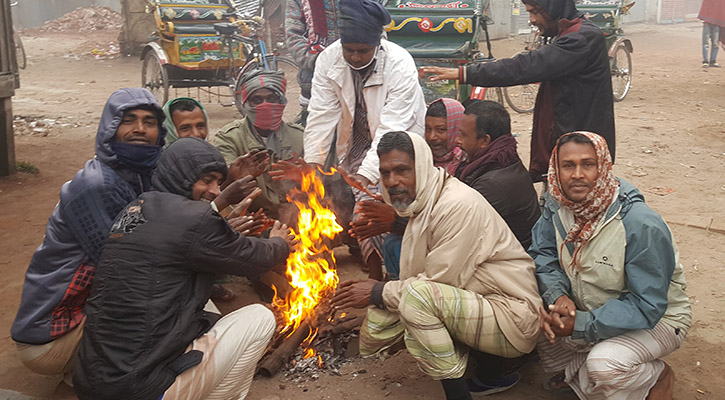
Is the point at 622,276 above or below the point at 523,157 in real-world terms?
above

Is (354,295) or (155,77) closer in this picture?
(354,295)

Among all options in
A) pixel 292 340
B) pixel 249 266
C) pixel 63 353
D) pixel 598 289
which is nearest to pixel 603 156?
pixel 598 289

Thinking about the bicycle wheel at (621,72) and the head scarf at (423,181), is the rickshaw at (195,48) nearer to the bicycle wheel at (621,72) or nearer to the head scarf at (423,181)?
the bicycle wheel at (621,72)

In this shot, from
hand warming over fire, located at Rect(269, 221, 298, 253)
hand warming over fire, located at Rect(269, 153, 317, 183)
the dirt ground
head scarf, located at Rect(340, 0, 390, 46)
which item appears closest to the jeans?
the dirt ground

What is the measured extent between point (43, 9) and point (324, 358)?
2639 cm

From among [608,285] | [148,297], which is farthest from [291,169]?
[608,285]

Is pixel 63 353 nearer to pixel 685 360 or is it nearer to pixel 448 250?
pixel 448 250

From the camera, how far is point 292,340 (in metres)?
3.92

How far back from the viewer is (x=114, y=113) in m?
3.55

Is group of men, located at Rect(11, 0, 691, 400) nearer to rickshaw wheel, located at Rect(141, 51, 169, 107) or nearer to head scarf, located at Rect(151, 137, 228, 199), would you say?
head scarf, located at Rect(151, 137, 228, 199)

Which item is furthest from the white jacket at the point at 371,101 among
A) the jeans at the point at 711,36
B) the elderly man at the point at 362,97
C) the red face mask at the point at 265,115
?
the jeans at the point at 711,36

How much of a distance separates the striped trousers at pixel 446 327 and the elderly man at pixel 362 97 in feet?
4.71

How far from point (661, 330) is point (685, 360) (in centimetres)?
88

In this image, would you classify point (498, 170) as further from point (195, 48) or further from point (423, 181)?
point (195, 48)
